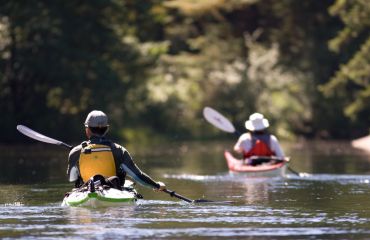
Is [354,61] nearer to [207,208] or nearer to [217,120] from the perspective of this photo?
[217,120]

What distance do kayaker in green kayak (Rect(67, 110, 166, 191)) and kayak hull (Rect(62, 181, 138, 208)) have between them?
0.25m

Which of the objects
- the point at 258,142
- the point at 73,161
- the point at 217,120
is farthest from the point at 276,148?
A: the point at 73,161

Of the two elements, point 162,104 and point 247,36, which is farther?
point 247,36

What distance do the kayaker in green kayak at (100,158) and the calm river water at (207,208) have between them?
57 cm

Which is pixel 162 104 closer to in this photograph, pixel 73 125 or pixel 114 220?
pixel 73 125

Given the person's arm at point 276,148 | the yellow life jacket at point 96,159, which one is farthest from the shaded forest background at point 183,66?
the yellow life jacket at point 96,159

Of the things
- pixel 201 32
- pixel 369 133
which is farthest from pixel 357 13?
pixel 201 32

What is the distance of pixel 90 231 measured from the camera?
1773 cm

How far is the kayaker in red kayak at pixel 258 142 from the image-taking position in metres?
32.0

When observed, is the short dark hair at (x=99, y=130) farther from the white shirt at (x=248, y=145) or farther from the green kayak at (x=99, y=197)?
the white shirt at (x=248, y=145)

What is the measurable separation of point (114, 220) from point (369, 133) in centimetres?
4567

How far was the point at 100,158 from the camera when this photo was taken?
21.2 m

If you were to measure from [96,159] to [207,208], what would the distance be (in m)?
2.13

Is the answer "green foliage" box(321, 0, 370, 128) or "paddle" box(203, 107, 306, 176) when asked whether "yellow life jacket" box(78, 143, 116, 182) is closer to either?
"paddle" box(203, 107, 306, 176)
